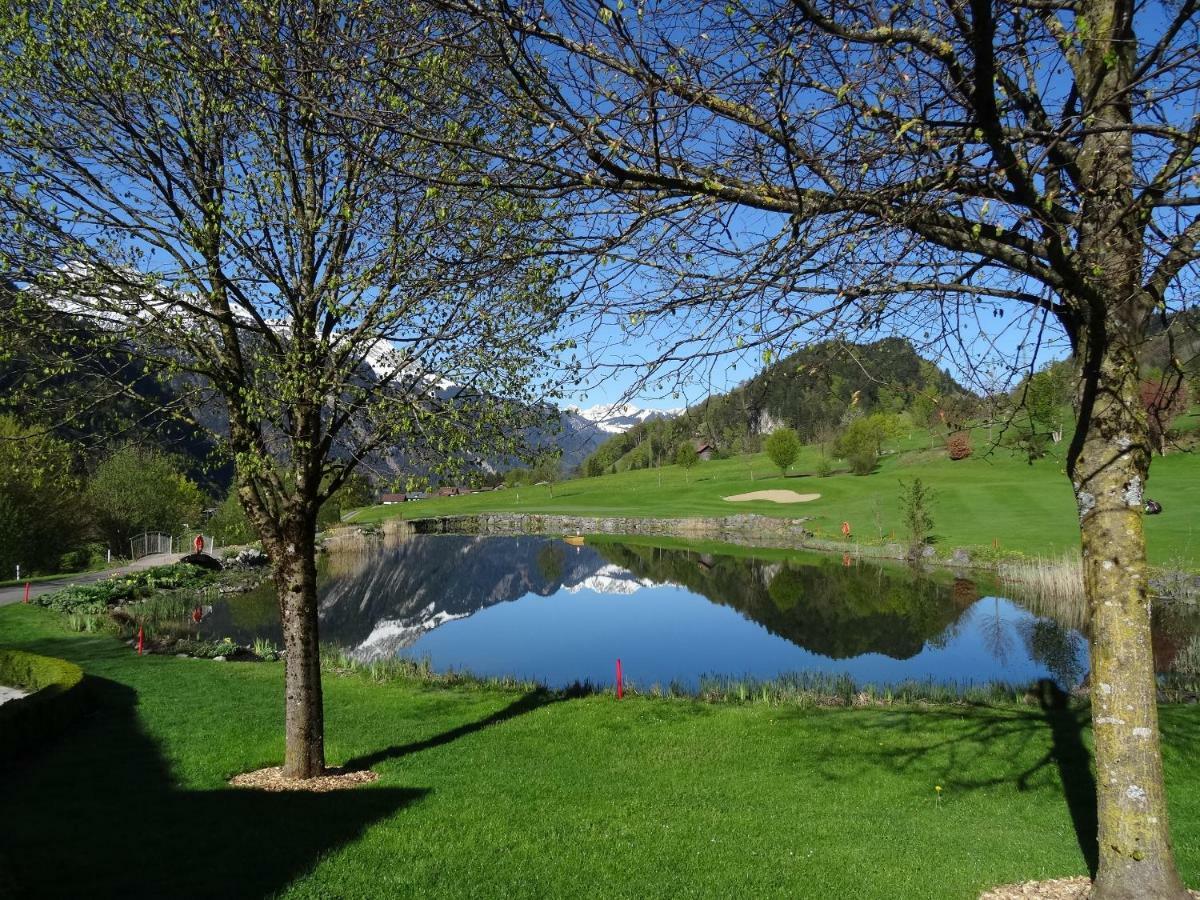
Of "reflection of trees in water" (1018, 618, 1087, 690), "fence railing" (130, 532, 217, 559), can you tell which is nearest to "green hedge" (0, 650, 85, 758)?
"reflection of trees in water" (1018, 618, 1087, 690)

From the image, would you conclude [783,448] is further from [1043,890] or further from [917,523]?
[1043,890]

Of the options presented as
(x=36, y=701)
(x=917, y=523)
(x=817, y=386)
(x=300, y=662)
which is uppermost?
(x=817, y=386)

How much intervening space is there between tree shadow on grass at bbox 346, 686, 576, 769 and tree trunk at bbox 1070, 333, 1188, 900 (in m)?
7.80

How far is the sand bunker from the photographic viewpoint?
188ft

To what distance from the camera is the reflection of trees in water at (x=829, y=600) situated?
68.3 feet

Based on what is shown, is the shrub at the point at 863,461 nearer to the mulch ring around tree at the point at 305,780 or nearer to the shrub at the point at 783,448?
the shrub at the point at 783,448

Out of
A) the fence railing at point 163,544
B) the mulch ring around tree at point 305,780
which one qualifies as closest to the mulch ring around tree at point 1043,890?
the mulch ring around tree at point 305,780

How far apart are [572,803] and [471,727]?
12.9 feet

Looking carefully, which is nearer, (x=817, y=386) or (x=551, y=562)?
(x=817, y=386)

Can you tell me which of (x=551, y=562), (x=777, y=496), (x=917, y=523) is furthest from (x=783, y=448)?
(x=917, y=523)

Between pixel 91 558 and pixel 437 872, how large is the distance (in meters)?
40.5

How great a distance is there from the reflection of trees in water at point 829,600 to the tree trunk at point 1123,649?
1494 centimetres

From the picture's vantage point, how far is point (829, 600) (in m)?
26.5

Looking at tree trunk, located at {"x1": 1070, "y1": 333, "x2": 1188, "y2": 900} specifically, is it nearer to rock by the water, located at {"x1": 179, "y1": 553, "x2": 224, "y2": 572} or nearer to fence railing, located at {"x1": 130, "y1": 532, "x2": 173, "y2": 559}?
rock by the water, located at {"x1": 179, "y1": 553, "x2": 224, "y2": 572}
